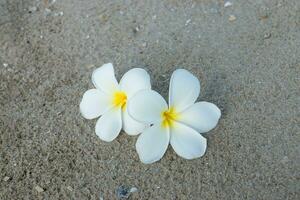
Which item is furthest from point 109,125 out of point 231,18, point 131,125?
point 231,18

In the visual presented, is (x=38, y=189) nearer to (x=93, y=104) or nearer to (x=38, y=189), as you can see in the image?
(x=38, y=189)

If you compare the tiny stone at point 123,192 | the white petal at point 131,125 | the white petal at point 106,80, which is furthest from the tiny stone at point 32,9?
the tiny stone at point 123,192

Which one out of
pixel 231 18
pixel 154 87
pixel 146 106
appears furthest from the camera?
pixel 231 18

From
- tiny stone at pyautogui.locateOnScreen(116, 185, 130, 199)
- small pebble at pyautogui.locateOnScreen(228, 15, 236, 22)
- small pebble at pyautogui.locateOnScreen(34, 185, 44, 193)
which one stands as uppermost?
small pebble at pyautogui.locateOnScreen(228, 15, 236, 22)

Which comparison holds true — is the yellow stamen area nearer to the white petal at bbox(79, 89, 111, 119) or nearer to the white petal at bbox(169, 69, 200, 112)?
the white petal at bbox(169, 69, 200, 112)

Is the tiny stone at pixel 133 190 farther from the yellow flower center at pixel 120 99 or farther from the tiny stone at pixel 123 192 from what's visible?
the yellow flower center at pixel 120 99

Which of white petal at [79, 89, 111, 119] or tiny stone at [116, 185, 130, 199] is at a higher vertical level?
white petal at [79, 89, 111, 119]

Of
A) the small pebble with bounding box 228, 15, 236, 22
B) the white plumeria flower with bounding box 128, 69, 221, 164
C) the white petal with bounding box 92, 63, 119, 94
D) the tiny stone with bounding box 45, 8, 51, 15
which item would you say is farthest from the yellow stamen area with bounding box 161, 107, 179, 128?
the tiny stone with bounding box 45, 8, 51, 15
